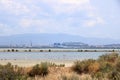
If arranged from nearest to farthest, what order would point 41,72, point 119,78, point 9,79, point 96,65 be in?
point 119,78 < point 9,79 < point 41,72 < point 96,65

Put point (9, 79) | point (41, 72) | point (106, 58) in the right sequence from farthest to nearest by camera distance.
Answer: point (106, 58)
point (41, 72)
point (9, 79)

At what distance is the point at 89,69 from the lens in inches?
1304

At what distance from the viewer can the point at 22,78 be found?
19.7m

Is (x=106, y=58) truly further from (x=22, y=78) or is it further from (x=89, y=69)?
(x=22, y=78)

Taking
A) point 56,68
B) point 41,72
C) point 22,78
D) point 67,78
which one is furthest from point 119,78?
point 56,68

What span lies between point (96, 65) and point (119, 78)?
14.3m

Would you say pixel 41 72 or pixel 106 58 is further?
pixel 106 58

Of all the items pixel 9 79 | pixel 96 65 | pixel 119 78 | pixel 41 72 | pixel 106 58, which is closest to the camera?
pixel 119 78

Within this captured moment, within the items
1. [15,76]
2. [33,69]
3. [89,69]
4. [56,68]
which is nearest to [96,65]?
[89,69]

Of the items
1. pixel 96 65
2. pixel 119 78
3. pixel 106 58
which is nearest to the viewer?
pixel 119 78

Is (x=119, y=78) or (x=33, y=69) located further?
(x=33, y=69)

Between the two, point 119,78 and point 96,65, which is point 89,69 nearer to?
point 96,65

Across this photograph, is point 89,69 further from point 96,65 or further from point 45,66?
point 45,66

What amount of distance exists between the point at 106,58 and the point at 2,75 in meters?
21.4
